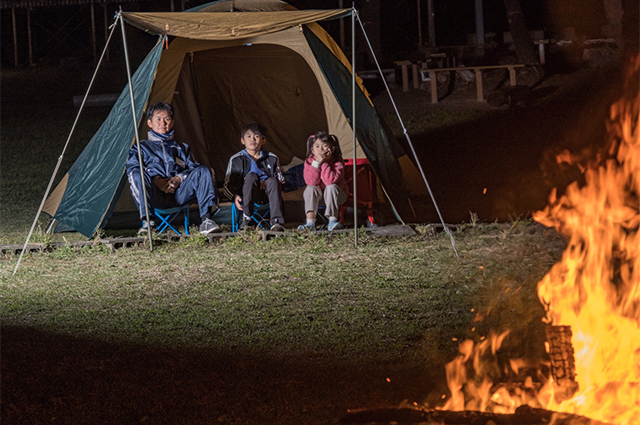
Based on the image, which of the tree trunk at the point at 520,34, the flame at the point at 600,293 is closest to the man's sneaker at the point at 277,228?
the flame at the point at 600,293

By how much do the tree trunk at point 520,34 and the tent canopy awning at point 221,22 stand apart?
8.98 m

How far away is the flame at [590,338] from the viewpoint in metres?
3.06

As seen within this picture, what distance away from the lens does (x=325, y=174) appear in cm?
702

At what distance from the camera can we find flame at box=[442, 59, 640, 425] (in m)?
3.06

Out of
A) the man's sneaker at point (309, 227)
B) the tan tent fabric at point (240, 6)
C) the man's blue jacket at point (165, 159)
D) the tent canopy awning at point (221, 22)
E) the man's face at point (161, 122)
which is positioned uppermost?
the tan tent fabric at point (240, 6)

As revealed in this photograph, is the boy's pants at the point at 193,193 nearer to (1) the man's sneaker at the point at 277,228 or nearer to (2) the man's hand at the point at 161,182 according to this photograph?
(2) the man's hand at the point at 161,182

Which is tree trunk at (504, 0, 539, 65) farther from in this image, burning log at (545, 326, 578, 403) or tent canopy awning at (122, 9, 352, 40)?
burning log at (545, 326, 578, 403)

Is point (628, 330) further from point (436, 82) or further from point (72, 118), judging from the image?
point (72, 118)

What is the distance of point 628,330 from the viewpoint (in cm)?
354

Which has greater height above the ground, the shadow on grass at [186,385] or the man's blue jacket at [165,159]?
the man's blue jacket at [165,159]

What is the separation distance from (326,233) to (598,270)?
2.77 metres

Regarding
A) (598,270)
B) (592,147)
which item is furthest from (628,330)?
(592,147)

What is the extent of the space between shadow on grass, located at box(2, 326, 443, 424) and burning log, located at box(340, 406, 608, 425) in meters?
0.31

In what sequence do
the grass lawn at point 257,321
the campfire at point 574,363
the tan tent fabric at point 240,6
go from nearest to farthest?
the campfire at point 574,363 < the grass lawn at point 257,321 < the tan tent fabric at point 240,6
